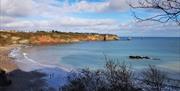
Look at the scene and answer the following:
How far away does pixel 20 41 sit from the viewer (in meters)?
151

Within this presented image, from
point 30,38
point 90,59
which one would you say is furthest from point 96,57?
point 30,38

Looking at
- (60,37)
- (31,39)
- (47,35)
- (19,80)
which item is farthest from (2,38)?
(19,80)

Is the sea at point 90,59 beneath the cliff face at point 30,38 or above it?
above

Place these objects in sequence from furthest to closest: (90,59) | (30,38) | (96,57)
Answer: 1. (30,38)
2. (96,57)
3. (90,59)

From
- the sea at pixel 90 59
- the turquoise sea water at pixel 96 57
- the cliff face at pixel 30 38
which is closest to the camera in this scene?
the sea at pixel 90 59

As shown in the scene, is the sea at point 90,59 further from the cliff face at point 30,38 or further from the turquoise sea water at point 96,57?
the cliff face at point 30,38

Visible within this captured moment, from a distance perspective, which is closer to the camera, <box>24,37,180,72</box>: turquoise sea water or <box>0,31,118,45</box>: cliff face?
Result: <box>24,37,180,72</box>: turquoise sea water

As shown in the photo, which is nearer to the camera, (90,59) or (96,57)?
(90,59)

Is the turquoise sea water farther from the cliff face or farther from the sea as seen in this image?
the cliff face

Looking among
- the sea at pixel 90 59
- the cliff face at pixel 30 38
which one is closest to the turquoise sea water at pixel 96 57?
the sea at pixel 90 59

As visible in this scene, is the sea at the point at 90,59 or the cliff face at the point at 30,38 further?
the cliff face at the point at 30,38

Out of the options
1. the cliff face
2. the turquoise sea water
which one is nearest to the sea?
the turquoise sea water

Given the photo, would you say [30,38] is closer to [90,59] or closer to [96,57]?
[96,57]

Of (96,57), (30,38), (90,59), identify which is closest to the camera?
(90,59)
